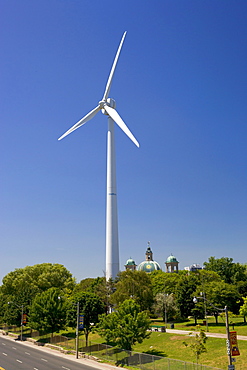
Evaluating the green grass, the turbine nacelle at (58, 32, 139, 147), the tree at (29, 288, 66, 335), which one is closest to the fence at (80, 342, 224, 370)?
the green grass

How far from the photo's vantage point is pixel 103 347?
5894cm

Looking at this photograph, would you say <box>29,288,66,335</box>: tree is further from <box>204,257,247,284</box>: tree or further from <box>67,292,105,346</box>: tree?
<box>204,257,247,284</box>: tree

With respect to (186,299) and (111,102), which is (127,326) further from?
(111,102)

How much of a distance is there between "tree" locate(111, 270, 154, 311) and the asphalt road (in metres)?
19.2

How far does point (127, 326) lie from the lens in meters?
51.9

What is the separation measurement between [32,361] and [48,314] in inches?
866

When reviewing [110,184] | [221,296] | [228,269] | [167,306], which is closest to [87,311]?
[221,296]

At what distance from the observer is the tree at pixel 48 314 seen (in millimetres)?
71844

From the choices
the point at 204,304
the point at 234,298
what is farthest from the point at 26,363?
the point at 234,298

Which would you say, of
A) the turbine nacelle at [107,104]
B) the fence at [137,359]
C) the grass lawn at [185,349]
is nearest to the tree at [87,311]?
the fence at [137,359]

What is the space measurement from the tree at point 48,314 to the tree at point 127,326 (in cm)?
2007

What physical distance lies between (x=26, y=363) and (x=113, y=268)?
138 feet

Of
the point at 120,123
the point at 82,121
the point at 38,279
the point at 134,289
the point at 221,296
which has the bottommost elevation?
the point at 221,296

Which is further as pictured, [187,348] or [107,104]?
[107,104]
